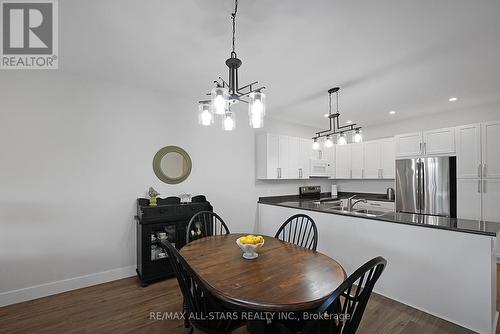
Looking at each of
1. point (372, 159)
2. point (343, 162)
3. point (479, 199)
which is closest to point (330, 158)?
point (343, 162)

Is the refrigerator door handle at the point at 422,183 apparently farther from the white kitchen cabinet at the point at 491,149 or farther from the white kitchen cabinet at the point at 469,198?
the white kitchen cabinet at the point at 491,149

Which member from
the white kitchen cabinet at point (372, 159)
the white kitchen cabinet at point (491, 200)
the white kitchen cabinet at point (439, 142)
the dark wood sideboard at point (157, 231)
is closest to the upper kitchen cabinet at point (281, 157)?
the white kitchen cabinet at point (372, 159)

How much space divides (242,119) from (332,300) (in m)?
3.37

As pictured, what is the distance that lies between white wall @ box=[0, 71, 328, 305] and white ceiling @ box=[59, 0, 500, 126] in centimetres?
33

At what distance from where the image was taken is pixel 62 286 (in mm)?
2494

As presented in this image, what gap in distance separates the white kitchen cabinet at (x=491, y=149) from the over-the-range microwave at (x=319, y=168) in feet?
8.08

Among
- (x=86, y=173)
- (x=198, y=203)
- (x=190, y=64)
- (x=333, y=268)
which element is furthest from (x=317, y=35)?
(x=86, y=173)

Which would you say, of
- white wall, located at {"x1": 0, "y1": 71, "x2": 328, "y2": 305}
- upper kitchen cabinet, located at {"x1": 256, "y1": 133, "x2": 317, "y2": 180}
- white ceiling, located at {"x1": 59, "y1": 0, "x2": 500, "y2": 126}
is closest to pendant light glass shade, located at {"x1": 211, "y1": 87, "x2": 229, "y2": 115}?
white ceiling, located at {"x1": 59, "y1": 0, "x2": 500, "y2": 126}

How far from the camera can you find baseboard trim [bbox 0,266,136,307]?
7.44 feet

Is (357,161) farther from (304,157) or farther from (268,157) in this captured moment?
(268,157)

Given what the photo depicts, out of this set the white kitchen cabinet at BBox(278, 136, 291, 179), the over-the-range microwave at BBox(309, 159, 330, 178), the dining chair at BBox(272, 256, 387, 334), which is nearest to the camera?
the dining chair at BBox(272, 256, 387, 334)

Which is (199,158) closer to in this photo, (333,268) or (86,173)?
(86,173)

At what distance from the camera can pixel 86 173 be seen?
8.70 feet

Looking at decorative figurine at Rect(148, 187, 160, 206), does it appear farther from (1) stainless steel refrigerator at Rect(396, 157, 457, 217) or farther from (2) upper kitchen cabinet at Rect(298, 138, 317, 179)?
(1) stainless steel refrigerator at Rect(396, 157, 457, 217)
